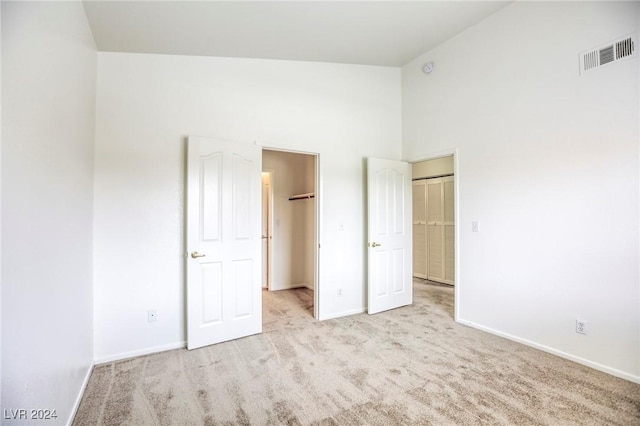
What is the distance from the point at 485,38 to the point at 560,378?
3.29m

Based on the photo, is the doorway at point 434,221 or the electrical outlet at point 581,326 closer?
the electrical outlet at point 581,326

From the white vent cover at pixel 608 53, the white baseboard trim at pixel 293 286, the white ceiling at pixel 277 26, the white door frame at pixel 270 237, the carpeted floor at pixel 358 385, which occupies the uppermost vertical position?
the white ceiling at pixel 277 26

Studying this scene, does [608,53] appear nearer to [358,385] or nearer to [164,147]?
[358,385]

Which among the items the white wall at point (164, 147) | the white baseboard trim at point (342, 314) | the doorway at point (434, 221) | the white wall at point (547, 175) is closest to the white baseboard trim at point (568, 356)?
the white wall at point (547, 175)

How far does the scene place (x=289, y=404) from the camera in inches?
75.8

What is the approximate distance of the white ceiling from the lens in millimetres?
2319

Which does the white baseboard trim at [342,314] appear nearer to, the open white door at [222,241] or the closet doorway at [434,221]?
the open white door at [222,241]

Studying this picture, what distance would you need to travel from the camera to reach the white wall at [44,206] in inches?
43.8

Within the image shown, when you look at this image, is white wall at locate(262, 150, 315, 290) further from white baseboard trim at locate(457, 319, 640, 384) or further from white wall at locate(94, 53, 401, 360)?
white baseboard trim at locate(457, 319, 640, 384)

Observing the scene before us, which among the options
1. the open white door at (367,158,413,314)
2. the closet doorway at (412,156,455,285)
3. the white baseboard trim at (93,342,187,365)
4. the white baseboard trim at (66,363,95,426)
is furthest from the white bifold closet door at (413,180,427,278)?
the white baseboard trim at (66,363,95,426)

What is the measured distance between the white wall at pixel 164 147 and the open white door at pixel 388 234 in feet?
1.63

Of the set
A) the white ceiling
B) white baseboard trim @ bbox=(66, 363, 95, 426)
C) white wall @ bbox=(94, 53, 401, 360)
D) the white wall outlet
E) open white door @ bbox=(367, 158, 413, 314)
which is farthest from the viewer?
open white door @ bbox=(367, 158, 413, 314)

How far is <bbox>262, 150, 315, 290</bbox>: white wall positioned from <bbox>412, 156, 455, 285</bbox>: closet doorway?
2.37m

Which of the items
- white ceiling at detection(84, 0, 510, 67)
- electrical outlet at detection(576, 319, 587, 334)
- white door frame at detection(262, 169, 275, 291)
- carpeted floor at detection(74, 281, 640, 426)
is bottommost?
carpeted floor at detection(74, 281, 640, 426)
